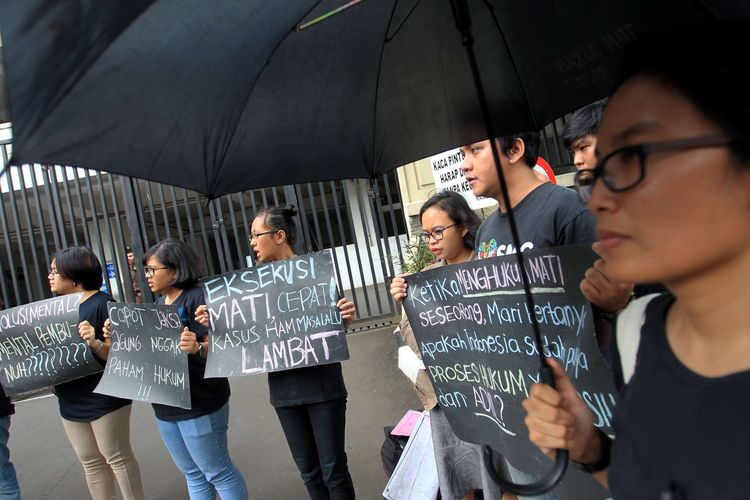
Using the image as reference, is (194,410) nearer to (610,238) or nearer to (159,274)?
(159,274)

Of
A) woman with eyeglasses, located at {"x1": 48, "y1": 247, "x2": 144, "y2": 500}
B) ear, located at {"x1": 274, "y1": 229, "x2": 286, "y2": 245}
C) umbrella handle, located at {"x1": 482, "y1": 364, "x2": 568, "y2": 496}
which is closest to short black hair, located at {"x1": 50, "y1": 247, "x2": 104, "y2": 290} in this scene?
woman with eyeglasses, located at {"x1": 48, "y1": 247, "x2": 144, "y2": 500}

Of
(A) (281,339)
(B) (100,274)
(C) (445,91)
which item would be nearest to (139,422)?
(B) (100,274)

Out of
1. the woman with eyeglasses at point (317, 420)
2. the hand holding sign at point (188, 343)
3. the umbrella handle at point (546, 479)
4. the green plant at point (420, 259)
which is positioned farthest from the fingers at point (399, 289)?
the green plant at point (420, 259)

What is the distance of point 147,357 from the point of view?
315 centimetres

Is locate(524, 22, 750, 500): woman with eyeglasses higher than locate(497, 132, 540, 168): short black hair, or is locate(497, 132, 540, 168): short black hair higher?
locate(497, 132, 540, 168): short black hair

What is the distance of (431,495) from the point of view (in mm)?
2875

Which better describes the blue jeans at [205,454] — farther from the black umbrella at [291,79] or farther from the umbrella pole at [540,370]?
the umbrella pole at [540,370]

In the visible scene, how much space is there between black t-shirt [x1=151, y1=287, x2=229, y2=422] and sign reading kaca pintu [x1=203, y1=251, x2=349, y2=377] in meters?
0.23

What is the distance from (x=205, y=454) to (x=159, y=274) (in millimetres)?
1133

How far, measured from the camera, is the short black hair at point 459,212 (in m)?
2.72

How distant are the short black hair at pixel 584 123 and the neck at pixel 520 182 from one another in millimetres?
661

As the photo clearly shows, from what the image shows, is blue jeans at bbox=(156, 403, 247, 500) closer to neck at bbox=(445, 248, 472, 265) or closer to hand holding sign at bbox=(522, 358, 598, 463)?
neck at bbox=(445, 248, 472, 265)

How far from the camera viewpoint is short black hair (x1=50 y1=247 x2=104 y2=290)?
3.51 metres

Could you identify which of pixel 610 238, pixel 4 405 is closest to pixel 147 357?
pixel 4 405
